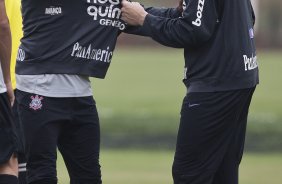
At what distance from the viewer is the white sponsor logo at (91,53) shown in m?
6.90

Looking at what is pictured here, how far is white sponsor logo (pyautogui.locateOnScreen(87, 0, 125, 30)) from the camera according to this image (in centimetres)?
697

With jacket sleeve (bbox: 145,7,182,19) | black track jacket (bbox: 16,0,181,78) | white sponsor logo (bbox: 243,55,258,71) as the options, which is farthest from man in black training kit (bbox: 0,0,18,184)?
white sponsor logo (bbox: 243,55,258,71)

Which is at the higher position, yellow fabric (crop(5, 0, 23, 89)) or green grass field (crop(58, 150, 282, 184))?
yellow fabric (crop(5, 0, 23, 89))

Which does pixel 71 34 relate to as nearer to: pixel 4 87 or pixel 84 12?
pixel 84 12

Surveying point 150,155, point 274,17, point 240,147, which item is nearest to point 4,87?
point 240,147

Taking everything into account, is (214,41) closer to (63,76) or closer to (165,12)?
(165,12)

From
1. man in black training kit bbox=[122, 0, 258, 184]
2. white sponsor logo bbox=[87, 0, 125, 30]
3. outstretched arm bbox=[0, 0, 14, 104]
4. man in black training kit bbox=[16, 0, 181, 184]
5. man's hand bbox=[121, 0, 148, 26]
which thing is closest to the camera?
outstretched arm bbox=[0, 0, 14, 104]

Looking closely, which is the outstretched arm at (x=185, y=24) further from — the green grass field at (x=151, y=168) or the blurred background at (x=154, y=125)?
the blurred background at (x=154, y=125)

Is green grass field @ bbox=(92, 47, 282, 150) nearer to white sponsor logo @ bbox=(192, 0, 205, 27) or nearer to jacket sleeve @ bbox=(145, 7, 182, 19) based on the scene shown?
jacket sleeve @ bbox=(145, 7, 182, 19)

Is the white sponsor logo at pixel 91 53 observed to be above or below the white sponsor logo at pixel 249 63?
below

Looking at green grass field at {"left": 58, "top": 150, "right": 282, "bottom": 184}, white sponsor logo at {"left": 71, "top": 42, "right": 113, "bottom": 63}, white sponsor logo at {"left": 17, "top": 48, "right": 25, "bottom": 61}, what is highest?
white sponsor logo at {"left": 71, "top": 42, "right": 113, "bottom": 63}

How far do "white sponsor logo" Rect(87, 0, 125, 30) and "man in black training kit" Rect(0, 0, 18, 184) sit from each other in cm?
87

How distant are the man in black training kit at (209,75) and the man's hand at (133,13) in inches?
5.3

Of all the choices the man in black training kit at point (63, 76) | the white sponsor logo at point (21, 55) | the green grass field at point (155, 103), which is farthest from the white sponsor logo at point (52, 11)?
the green grass field at point (155, 103)
